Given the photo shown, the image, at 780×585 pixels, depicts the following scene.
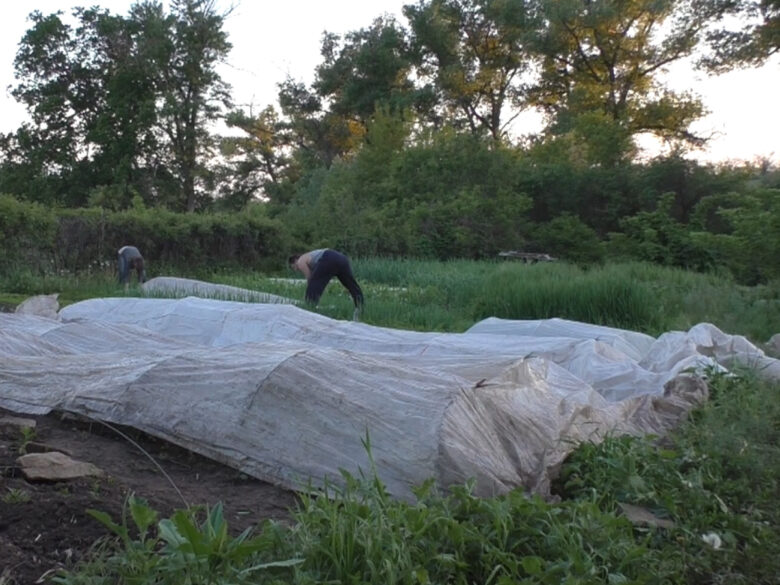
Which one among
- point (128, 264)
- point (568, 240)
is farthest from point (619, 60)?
point (128, 264)

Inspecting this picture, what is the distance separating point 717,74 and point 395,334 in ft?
68.1

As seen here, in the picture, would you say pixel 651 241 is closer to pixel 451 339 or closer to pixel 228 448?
pixel 451 339

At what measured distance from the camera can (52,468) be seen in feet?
11.1

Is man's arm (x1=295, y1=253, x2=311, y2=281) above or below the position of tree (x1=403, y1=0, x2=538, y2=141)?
below

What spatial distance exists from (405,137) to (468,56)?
7.78m

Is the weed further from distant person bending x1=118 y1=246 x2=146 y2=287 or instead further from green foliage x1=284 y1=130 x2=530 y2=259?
green foliage x1=284 y1=130 x2=530 y2=259

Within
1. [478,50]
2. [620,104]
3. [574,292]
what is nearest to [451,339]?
[574,292]

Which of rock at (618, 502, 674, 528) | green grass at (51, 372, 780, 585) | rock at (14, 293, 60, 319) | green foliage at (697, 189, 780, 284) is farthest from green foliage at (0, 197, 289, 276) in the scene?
rock at (618, 502, 674, 528)

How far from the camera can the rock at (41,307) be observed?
426 inches

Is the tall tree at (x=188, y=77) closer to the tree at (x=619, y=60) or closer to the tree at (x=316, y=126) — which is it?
the tree at (x=316, y=126)

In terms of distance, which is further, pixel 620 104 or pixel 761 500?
pixel 620 104

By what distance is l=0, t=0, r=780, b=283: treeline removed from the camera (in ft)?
74.3

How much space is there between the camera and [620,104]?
104 ft

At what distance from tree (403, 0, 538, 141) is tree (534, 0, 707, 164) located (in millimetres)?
1886
